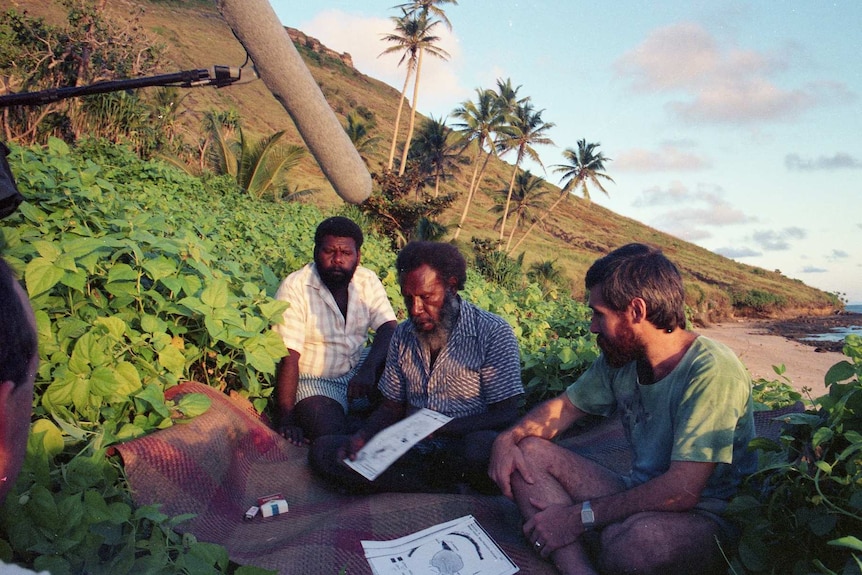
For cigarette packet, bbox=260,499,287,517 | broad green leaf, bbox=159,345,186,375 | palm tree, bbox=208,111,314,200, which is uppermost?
palm tree, bbox=208,111,314,200

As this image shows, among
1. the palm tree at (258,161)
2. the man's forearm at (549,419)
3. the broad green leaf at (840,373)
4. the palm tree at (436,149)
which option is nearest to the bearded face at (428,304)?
the man's forearm at (549,419)

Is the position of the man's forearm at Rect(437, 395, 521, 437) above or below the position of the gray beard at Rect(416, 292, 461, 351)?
below

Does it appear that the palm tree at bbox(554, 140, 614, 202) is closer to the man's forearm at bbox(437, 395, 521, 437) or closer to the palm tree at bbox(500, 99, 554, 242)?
the palm tree at bbox(500, 99, 554, 242)

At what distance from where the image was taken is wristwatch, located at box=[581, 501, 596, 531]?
2.15 m

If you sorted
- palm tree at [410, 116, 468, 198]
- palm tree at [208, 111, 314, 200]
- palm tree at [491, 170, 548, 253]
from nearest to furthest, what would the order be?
palm tree at [208, 111, 314, 200] → palm tree at [410, 116, 468, 198] → palm tree at [491, 170, 548, 253]

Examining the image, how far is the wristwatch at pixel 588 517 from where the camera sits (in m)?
2.15

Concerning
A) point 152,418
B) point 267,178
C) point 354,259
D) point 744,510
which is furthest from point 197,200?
point 744,510

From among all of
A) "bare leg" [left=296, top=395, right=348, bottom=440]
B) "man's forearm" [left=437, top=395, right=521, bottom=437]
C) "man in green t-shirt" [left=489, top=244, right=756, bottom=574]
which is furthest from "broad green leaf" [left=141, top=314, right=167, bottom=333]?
"man in green t-shirt" [left=489, top=244, right=756, bottom=574]

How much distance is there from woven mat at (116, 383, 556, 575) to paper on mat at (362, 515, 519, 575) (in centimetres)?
5

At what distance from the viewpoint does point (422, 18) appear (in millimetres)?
33812

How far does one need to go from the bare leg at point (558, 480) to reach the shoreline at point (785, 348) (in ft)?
39.7

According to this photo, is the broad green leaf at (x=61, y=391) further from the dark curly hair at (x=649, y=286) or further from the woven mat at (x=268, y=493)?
the dark curly hair at (x=649, y=286)

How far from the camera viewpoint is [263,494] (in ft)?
9.27

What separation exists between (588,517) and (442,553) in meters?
0.56
